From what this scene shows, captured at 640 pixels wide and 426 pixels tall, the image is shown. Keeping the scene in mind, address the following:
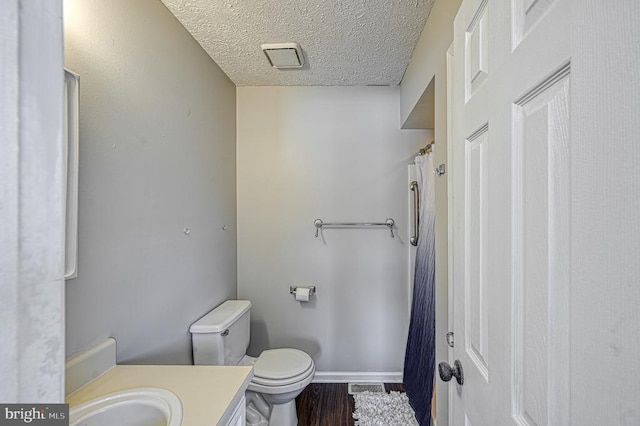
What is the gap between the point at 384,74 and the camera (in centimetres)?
230

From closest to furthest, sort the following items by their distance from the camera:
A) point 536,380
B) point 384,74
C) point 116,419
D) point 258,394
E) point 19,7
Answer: point 19,7, point 536,380, point 116,419, point 258,394, point 384,74

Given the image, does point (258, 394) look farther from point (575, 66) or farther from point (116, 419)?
point (575, 66)

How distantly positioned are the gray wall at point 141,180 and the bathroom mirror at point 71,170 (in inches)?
2.5

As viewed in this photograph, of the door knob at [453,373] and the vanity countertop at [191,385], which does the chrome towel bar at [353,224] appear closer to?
the vanity countertop at [191,385]

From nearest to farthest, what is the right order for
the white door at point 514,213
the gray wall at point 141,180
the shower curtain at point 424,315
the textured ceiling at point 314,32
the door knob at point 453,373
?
the white door at point 514,213 → the door knob at point 453,373 → the gray wall at point 141,180 → the textured ceiling at point 314,32 → the shower curtain at point 424,315

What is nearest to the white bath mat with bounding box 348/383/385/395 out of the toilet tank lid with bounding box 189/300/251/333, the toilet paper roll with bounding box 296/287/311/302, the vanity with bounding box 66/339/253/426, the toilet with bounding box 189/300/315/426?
the toilet with bounding box 189/300/315/426

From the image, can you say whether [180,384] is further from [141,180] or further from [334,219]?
[334,219]

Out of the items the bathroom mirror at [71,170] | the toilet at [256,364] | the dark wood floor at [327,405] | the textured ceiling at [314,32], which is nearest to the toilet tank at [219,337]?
the toilet at [256,364]

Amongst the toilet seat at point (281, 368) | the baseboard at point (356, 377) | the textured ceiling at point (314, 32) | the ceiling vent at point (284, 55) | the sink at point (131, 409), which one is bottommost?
the baseboard at point (356, 377)

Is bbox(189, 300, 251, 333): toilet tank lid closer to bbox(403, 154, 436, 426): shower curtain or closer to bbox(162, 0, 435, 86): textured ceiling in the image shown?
bbox(403, 154, 436, 426): shower curtain

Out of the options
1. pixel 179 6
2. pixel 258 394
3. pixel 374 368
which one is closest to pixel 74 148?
pixel 179 6

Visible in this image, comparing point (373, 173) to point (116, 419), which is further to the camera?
point (373, 173)

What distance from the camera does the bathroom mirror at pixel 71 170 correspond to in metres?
0.95

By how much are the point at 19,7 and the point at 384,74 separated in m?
2.31
